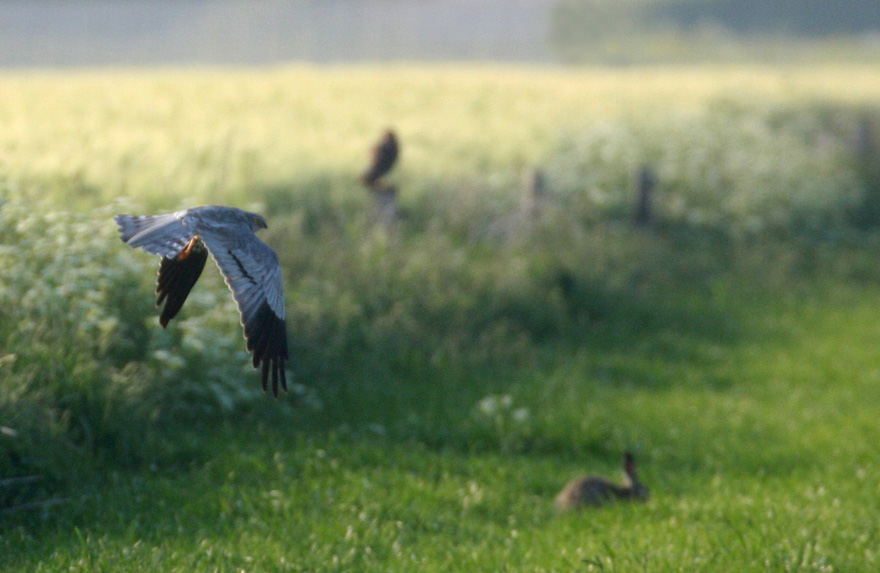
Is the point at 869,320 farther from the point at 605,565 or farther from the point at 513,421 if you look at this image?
the point at 605,565

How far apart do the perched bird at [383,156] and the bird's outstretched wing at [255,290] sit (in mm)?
5567

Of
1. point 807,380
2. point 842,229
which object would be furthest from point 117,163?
point 842,229

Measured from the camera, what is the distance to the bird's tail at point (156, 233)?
167 inches

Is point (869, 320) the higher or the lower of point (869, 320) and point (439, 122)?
the lower

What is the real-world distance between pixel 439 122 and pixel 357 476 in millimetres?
13045

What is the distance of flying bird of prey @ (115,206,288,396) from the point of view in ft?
14.1

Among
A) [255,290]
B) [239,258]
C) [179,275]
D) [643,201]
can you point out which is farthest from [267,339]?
[643,201]

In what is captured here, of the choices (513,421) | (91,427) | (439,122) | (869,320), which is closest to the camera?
(91,427)

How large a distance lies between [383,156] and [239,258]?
5742 millimetres

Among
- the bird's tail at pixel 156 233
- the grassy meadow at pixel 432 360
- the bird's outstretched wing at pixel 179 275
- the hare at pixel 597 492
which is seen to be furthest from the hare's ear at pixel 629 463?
the bird's tail at pixel 156 233

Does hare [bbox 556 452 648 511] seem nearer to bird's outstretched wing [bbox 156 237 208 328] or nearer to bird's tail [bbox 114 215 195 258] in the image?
bird's outstretched wing [bbox 156 237 208 328]

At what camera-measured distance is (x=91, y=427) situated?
625 centimetres

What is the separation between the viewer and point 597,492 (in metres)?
5.99

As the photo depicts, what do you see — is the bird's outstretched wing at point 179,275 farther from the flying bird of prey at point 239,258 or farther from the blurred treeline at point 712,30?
the blurred treeline at point 712,30
